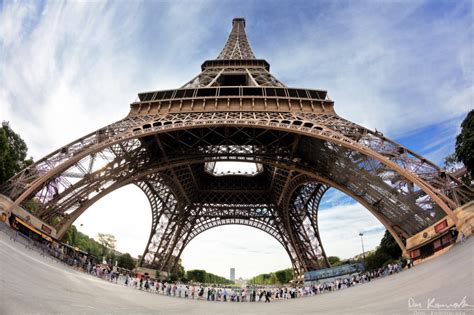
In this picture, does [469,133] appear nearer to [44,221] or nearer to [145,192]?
[44,221]

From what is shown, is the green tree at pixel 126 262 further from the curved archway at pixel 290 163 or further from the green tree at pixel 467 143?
the green tree at pixel 467 143

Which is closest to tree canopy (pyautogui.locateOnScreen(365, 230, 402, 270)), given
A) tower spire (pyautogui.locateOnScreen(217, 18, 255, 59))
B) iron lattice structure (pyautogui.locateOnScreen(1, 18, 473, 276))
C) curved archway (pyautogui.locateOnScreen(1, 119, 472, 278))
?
iron lattice structure (pyautogui.locateOnScreen(1, 18, 473, 276))

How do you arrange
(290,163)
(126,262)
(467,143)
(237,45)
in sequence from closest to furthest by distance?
(467,143) < (290,163) < (237,45) < (126,262)

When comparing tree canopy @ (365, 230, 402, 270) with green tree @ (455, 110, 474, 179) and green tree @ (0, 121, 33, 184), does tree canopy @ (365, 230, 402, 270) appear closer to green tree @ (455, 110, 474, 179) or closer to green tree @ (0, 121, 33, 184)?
green tree @ (455, 110, 474, 179)

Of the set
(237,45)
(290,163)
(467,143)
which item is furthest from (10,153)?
(467,143)

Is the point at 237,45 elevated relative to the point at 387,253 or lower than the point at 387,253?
elevated

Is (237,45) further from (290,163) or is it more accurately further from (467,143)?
(467,143)
